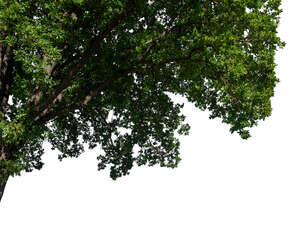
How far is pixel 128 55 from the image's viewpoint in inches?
658

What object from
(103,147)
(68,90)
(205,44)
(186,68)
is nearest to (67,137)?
(103,147)

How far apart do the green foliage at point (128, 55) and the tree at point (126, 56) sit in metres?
0.04

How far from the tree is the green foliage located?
0.04 m

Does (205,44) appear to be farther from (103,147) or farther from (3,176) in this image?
(103,147)

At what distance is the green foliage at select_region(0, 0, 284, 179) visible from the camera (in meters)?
14.4

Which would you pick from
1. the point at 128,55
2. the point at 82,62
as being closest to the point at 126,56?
the point at 128,55

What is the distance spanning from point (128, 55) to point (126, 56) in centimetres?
10

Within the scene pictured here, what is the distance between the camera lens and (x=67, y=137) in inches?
930

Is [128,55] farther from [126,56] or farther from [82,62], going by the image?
[82,62]

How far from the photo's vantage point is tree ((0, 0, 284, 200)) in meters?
14.4

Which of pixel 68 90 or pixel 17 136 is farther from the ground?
pixel 68 90

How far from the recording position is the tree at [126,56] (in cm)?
1444

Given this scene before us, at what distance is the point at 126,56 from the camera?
16.7 m

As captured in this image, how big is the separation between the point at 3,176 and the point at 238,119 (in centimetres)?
1013
